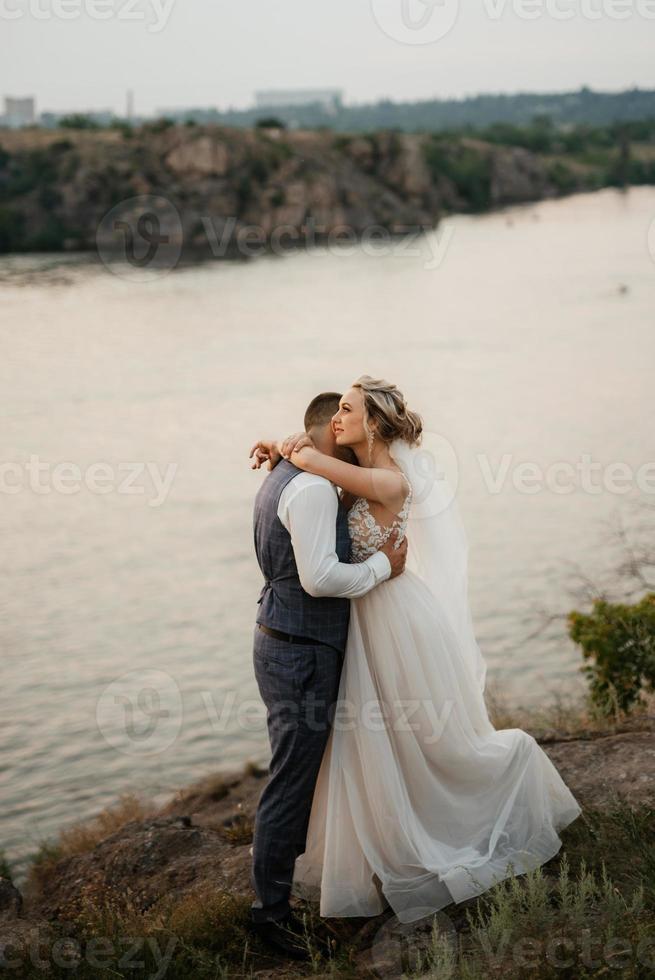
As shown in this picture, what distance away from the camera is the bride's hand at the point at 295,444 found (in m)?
4.59

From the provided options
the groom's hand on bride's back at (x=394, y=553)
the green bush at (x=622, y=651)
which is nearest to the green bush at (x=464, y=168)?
the green bush at (x=622, y=651)

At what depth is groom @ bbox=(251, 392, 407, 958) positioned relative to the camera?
15.1 feet

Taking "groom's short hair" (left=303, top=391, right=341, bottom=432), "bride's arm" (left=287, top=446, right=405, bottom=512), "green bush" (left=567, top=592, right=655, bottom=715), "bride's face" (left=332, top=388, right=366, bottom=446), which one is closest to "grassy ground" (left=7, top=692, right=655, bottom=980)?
"bride's arm" (left=287, top=446, right=405, bottom=512)

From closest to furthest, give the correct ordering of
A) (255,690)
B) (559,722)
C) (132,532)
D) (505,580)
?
(559,722) < (255,690) < (505,580) < (132,532)

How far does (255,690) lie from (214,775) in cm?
283

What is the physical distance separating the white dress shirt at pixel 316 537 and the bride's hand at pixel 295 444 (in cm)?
12

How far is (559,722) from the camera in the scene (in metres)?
7.64

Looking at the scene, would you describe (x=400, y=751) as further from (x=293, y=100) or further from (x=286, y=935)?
(x=293, y=100)

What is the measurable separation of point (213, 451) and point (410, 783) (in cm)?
1932

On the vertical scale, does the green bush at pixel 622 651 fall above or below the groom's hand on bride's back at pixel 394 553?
below

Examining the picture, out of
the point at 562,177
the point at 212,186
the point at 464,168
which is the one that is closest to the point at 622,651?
the point at 212,186

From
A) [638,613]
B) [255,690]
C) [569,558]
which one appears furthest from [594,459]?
[638,613]

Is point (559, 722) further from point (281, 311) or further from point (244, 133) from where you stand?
point (244, 133)

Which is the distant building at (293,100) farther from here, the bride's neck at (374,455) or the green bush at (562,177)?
the bride's neck at (374,455)
